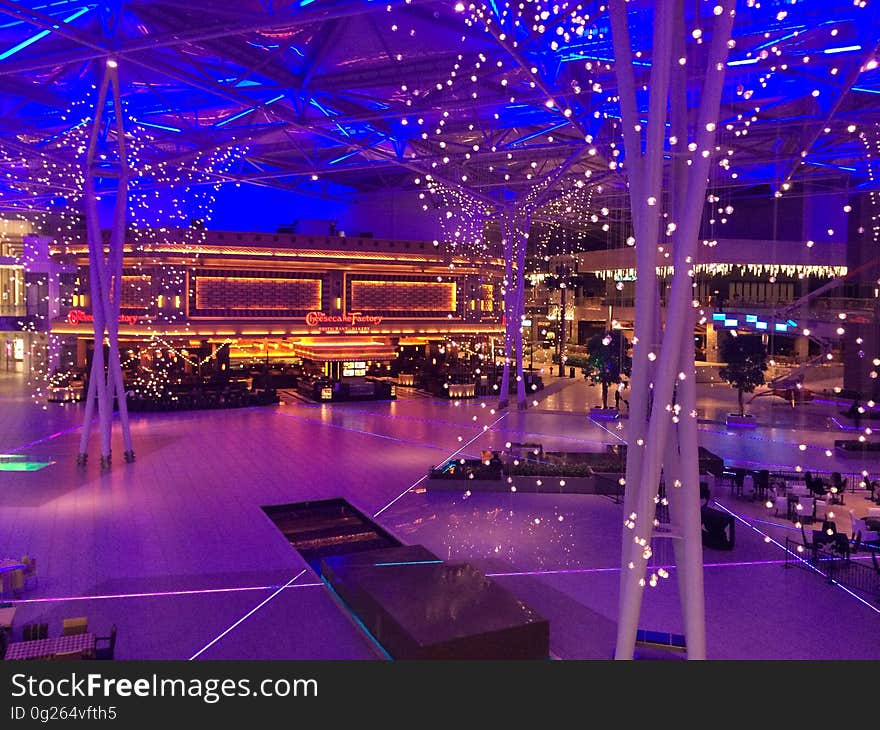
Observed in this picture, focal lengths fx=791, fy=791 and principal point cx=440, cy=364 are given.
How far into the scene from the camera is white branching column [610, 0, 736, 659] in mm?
4730

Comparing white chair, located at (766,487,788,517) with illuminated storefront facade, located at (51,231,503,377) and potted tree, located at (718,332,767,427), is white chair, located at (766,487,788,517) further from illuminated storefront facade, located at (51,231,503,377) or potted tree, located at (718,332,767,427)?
illuminated storefront facade, located at (51,231,503,377)

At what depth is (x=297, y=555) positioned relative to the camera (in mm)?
9242

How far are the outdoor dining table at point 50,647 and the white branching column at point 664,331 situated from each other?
4.03 m

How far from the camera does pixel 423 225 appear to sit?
103 ft

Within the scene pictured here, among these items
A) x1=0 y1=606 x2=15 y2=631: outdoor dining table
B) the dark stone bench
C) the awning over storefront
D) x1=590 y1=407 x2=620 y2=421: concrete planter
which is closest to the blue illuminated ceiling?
the dark stone bench

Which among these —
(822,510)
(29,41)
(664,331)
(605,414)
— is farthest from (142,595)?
(605,414)

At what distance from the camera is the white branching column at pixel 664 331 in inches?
186

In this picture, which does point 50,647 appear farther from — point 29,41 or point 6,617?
point 29,41

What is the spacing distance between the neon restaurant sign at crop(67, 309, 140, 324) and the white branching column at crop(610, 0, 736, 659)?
23.5 metres

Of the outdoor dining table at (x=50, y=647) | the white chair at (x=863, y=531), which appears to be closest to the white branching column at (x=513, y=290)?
the white chair at (x=863, y=531)

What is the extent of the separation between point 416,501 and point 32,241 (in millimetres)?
20512

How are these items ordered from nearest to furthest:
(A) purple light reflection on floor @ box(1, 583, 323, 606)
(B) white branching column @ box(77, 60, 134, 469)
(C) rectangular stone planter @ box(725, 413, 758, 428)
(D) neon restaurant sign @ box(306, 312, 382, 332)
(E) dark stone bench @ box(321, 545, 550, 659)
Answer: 1. (E) dark stone bench @ box(321, 545, 550, 659)
2. (A) purple light reflection on floor @ box(1, 583, 323, 606)
3. (B) white branching column @ box(77, 60, 134, 469)
4. (C) rectangular stone planter @ box(725, 413, 758, 428)
5. (D) neon restaurant sign @ box(306, 312, 382, 332)

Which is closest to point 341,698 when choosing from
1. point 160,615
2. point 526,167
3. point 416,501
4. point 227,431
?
point 160,615

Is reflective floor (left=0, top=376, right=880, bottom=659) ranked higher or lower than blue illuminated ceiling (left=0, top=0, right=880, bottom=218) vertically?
lower
